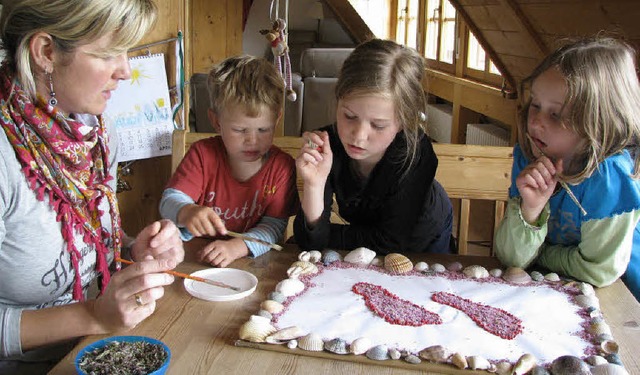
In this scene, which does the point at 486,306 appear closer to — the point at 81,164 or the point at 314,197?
the point at 314,197

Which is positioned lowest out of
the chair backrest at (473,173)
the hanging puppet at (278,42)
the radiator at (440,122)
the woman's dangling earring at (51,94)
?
the radiator at (440,122)

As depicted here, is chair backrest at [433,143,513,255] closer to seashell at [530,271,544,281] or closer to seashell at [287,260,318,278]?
seashell at [530,271,544,281]

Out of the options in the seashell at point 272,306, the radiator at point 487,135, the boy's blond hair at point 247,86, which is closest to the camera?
the seashell at point 272,306

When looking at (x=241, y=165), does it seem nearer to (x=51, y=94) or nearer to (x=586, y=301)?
(x=51, y=94)

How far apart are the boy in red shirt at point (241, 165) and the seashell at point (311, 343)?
521 millimetres

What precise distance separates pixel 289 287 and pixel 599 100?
2.40 feet

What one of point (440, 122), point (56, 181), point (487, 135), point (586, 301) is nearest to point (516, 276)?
point (586, 301)

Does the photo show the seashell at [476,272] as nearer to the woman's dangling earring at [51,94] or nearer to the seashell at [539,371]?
the seashell at [539,371]

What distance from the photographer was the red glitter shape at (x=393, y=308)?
104 centimetres

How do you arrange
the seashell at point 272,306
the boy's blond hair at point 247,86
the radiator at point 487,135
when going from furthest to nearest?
the radiator at point 487,135
the boy's blond hair at point 247,86
the seashell at point 272,306

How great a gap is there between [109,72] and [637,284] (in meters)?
1.19

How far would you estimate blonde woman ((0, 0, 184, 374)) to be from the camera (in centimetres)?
100

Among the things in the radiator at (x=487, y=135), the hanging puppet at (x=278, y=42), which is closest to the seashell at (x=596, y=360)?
the hanging puppet at (x=278, y=42)

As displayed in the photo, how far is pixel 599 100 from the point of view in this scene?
126 centimetres
